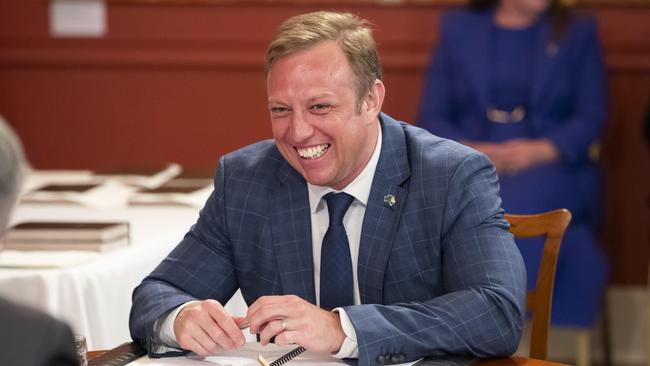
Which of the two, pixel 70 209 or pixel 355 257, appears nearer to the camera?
pixel 355 257

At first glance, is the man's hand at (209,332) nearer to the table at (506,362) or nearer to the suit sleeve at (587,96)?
the table at (506,362)

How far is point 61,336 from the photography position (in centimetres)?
110

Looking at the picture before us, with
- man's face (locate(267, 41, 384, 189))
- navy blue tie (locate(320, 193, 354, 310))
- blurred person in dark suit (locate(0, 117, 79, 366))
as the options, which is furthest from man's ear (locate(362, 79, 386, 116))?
blurred person in dark suit (locate(0, 117, 79, 366))

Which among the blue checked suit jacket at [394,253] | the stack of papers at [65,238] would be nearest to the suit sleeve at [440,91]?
the stack of papers at [65,238]

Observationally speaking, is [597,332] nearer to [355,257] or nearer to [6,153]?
[355,257]

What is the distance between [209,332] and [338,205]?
53 cm

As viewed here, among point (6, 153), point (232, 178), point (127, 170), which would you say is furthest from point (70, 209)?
point (6, 153)

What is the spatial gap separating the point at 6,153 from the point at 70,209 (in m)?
2.62

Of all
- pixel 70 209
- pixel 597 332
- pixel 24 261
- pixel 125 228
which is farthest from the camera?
pixel 597 332

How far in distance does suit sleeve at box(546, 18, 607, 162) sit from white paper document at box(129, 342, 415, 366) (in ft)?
9.86

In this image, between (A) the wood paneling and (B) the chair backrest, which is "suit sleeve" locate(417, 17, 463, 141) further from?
(B) the chair backrest

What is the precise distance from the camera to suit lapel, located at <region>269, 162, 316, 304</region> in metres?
2.47

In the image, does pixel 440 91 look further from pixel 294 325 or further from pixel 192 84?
pixel 294 325

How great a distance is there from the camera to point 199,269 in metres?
2.50
